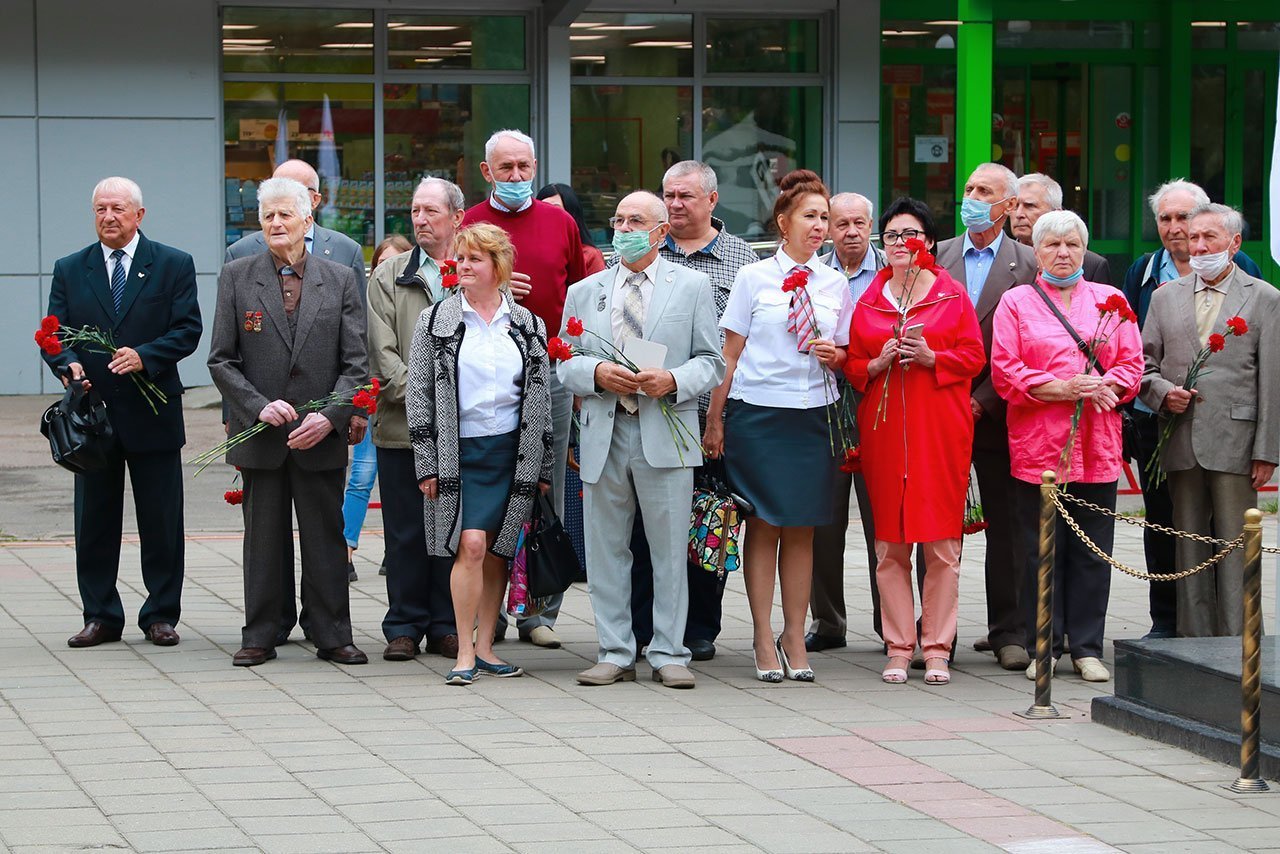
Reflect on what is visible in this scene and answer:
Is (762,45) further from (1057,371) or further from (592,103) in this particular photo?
(1057,371)

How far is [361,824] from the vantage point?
19.1 ft

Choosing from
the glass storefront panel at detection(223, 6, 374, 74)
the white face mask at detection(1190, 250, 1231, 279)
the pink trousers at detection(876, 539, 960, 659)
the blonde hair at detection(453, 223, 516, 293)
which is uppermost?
the glass storefront panel at detection(223, 6, 374, 74)

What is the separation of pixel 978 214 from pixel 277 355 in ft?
10.5

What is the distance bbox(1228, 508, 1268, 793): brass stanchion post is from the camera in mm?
6238

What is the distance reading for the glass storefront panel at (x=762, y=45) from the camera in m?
20.2

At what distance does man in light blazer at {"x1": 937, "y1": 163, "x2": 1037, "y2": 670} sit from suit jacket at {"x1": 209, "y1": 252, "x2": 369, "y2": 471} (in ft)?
9.05

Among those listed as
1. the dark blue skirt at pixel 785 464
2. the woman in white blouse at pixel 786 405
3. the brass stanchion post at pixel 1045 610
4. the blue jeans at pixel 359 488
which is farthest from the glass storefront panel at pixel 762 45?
the brass stanchion post at pixel 1045 610

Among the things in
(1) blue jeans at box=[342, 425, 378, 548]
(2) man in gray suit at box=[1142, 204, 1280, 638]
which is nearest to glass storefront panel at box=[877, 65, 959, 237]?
(1) blue jeans at box=[342, 425, 378, 548]

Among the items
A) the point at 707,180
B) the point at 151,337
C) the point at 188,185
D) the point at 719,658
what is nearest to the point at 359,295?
the point at 151,337

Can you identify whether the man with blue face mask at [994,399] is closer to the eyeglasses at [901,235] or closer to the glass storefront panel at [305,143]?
the eyeglasses at [901,235]

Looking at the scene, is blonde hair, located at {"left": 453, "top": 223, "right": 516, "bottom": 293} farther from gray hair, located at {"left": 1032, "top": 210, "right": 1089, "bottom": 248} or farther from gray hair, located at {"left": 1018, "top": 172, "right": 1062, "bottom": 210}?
gray hair, located at {"left": 1018, "top": 172, "right": 1062, "bottom": 210}

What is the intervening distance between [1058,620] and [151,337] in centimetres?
430

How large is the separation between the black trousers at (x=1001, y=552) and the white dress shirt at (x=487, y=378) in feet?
7.01

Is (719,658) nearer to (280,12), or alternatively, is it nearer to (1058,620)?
(1058,620)
